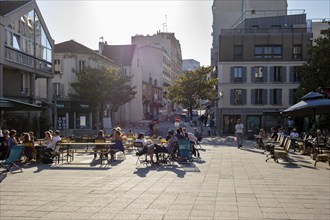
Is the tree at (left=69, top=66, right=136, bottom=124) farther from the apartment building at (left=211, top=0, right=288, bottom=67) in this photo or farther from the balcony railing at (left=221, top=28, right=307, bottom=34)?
the apartment building at (left=211, top=0, right=288, bottom=67)

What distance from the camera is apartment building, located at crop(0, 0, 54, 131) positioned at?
2854 cm

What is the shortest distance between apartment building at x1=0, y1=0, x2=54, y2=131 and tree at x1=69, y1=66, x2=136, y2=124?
784 cm

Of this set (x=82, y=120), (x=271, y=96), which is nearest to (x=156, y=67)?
(x=82, y=120)

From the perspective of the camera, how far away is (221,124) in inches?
1989

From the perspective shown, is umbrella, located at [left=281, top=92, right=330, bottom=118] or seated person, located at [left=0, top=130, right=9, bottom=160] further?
umbrella, located at [left=281, top=92, right=330, bottom=118]

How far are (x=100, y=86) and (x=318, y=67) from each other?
75.2 feet

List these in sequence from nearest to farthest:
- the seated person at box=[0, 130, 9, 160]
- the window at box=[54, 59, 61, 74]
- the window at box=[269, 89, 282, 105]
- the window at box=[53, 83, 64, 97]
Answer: the seated person at box=[0, 130, 9, 160] → the window at box=[53, 83, 64, 97] → the window at box=[54, 59, 61, 74] → the window at box=[269, 89, 282, 105]

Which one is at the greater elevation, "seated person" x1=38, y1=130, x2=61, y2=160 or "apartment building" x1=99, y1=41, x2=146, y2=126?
"apartment building" x1=99, y1=41, x2=146, y2=126

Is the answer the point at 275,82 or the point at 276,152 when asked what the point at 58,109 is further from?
the point at 276,152

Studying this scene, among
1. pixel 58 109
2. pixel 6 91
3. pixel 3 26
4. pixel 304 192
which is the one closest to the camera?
pixel 304 192

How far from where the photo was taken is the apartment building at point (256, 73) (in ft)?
165

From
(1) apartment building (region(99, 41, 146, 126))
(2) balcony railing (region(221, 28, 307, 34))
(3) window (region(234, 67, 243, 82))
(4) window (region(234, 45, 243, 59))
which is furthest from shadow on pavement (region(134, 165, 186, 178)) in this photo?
(1) apartment building (region(99, 41, 146, 126))

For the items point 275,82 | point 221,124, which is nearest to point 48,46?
point 221,124

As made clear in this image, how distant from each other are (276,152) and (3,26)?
20.0m
